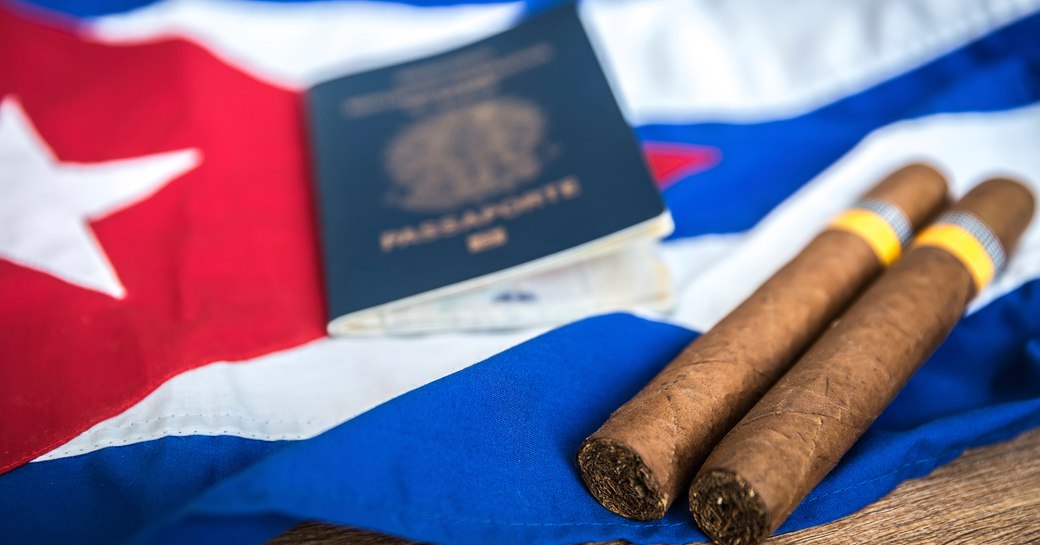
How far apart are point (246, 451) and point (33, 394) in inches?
10.0

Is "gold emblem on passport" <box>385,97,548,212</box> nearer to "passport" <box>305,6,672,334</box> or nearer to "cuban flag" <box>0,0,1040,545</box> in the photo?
"passport" <box>305,6,672,334</box>

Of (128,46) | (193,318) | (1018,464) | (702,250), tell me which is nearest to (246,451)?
(193,318)

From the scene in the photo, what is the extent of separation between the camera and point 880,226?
994mm

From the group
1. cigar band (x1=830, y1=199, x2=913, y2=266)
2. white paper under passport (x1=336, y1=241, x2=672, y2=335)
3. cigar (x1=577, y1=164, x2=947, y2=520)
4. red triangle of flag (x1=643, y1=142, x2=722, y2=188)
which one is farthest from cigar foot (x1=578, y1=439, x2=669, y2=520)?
red triangle of flag (x1=643, y1=142, x2=722, y2=188)

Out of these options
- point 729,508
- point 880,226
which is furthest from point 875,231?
point 729,508

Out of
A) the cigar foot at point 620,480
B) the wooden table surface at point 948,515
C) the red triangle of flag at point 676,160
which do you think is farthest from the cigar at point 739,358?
the red triangle of flag at point 676,160

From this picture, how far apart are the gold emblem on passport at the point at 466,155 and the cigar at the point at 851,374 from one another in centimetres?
46

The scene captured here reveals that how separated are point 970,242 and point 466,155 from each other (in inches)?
23.7

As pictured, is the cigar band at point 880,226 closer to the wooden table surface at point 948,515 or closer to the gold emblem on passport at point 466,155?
the wooden table surface at point 948,515

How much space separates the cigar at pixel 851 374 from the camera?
2.21 ft

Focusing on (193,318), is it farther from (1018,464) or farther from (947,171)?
(947,171)

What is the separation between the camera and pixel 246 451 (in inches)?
33.5

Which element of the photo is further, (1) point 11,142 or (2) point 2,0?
(2) point 2,0

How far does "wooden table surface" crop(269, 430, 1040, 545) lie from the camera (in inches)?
30.5
